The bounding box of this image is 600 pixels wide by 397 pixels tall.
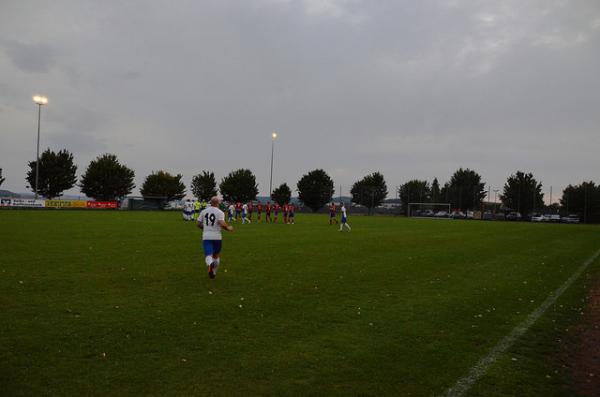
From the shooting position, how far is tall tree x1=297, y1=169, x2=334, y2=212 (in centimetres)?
9100

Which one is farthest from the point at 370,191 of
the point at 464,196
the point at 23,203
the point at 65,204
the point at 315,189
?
the point at 23,203

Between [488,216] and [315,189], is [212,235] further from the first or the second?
[315,189]

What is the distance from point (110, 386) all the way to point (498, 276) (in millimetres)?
10122

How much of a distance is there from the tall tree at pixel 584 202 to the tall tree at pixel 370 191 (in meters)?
31.2

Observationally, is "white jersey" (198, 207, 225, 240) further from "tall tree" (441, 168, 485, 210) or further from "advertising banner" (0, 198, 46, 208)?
"tall tree" (441, 168, 485, 210)

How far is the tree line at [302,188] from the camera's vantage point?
228 ft

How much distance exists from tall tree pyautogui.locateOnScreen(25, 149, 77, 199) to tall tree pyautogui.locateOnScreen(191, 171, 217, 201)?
31.7 meters

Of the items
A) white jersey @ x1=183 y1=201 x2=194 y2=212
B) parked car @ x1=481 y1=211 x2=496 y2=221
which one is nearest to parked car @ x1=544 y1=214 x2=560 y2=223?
parked car @ x1=481 y1=211 x2=496 y2=221

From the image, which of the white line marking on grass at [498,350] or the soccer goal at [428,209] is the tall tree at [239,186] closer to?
the soccer goal at [428,209]

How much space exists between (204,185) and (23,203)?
4974cm

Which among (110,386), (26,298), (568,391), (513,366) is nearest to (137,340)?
(110,386)

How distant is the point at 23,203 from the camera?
5216 centimetres

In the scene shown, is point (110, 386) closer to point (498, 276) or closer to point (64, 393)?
point (64, 393)

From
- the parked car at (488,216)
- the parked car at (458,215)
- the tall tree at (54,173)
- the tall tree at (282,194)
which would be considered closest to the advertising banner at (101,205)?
the tall tree at (54,173)
